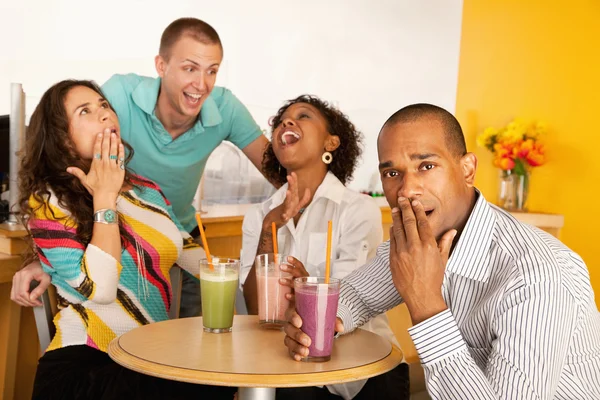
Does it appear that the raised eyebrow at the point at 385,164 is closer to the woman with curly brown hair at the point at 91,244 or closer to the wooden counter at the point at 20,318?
the woman with curly brown hair at the point at 91,244

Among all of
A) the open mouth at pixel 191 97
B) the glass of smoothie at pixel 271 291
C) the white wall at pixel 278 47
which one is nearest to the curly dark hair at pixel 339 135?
the open mouth at pixel 191 97

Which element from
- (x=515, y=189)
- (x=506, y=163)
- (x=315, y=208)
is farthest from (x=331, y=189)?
(x=515, y=189)

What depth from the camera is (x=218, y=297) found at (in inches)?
68.5

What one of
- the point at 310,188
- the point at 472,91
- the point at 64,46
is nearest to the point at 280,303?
the point at 310,188

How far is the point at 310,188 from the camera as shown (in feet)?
8.32

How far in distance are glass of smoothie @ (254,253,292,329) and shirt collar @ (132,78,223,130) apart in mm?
1409

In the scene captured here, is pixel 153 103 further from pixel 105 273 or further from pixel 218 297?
pixel 218 297

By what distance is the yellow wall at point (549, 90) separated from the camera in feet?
15.0

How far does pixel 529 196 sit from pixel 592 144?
1.79 ft

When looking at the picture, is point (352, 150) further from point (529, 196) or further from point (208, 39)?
point (529, 196)

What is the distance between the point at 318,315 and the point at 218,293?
0.32m

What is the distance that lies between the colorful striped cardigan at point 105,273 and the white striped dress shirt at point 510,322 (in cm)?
99

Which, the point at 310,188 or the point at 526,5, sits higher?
the point at 526,5

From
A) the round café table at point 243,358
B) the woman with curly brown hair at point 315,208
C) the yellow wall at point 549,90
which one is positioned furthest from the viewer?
the yellow wall at point 549,90
